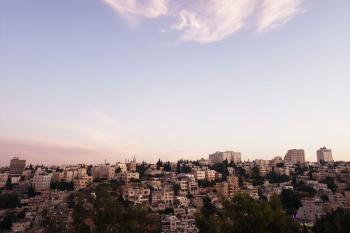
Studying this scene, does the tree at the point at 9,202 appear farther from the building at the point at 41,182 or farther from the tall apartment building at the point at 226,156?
the tall apartment building at the point at 226,156

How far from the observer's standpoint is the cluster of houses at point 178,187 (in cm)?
5506

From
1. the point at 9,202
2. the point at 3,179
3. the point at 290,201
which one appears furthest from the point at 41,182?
the point at 290,201

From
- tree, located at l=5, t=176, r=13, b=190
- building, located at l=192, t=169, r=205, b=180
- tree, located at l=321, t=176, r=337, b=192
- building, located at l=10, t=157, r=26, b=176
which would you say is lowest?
tree, located at l=5, t=176, r=13, b=190

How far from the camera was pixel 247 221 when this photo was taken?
66.5 feet

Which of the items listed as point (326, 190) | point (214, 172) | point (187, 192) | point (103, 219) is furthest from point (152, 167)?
point (103, 219)

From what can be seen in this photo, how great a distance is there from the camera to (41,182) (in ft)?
277

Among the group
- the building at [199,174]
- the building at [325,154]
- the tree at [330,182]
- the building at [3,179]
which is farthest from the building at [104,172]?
the building at [325,154]

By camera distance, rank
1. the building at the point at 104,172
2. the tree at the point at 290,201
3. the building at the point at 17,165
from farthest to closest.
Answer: the building at the point at 17,165 → the building at the point at 104,172 → the tree at the point at 290,201

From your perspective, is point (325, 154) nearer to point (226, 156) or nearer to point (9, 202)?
point (226, 156)

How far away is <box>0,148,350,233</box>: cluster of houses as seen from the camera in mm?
55062

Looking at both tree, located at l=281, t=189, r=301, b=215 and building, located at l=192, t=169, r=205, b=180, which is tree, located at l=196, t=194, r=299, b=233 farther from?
building, located at l=192, t=169, r=205, b=180

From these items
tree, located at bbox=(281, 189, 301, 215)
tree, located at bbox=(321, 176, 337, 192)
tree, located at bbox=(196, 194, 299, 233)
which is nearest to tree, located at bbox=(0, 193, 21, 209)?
tree, located at bbox=(281, 189, 301, 215)

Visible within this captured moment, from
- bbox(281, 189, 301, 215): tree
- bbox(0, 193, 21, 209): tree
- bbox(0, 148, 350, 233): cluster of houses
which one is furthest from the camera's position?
bbox(0, 193, 21, 209): tree

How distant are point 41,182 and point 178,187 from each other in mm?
33712
